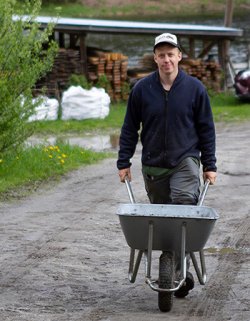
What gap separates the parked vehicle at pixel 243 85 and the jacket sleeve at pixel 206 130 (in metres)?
19.5

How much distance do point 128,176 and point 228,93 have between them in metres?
22.1

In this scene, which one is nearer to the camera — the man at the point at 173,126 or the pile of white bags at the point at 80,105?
the man at the point at 173,126

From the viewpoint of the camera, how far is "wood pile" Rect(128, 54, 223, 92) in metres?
28.8

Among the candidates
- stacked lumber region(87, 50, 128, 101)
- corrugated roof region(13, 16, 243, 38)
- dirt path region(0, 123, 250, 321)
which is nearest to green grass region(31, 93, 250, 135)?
stacked lumber region(87, 50, 128, 101)

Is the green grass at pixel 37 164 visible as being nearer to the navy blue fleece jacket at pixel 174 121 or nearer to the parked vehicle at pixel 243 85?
the navy blue fleece jacket at pixel 174 121

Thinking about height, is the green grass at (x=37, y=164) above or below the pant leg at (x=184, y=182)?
below

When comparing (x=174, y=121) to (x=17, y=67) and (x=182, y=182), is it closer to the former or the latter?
(x=182, y=182)

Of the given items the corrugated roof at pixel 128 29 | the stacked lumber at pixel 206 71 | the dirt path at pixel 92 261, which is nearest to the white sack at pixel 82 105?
the corrugated roof at pixel 128 29

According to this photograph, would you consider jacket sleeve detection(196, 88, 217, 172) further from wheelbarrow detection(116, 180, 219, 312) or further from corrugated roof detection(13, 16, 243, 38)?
corrugated roof detection(13, 16, 243, 38)

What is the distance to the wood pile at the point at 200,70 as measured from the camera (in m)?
28.8

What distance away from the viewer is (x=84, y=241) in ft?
32.2

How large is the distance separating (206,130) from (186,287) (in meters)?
1.13

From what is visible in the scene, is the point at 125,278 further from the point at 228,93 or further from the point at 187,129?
the point at 228,93

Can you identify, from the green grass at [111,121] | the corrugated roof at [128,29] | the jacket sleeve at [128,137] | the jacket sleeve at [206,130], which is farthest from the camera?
the corrugated roof at [128,29]
